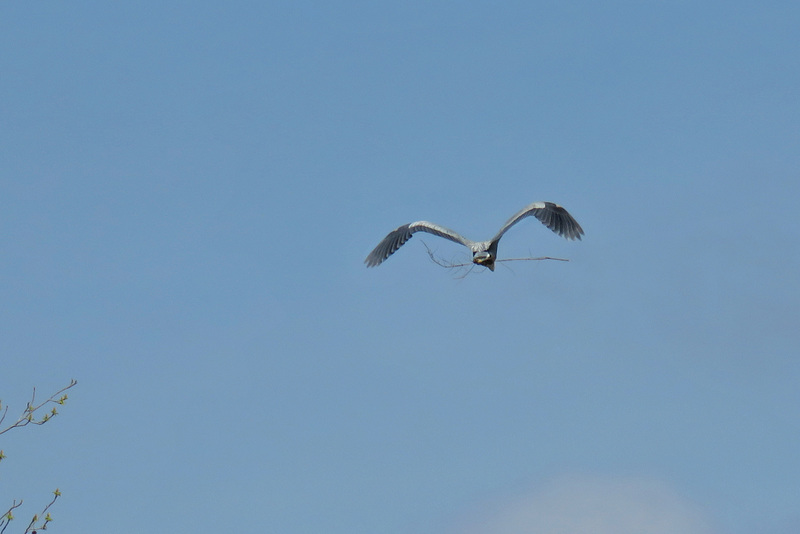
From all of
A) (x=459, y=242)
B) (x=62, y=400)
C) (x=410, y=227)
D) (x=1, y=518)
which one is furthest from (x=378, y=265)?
(x=1, y=518)

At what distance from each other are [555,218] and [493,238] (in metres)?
3.64

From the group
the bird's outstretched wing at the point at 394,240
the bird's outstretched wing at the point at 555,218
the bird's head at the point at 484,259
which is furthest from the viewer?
the bird's outstretched wing at the point at 394,240

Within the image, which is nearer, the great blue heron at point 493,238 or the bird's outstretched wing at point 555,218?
the great blue heron at point 493,238

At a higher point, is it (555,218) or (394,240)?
(394,240)

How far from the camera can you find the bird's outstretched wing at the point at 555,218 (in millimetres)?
28703

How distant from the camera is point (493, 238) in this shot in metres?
26.2

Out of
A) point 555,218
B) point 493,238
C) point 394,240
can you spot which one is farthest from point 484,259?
point 394,240

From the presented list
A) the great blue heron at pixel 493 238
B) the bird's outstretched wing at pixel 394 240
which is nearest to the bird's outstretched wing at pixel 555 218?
the great blue heron at pixel 493 238

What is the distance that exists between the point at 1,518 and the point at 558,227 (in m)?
18.9

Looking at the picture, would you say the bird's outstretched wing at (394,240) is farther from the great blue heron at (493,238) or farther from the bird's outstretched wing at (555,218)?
the bird's outstretched wing at (555,218)

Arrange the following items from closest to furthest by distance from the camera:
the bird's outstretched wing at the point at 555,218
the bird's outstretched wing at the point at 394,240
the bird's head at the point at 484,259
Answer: the bird's head at the point at 484,259, the bird's outstretched wing at the point at 555,218, the bird's outstretched wing at the point at 394,240

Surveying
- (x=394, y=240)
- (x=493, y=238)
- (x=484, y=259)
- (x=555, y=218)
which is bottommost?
(x=484, y=259)

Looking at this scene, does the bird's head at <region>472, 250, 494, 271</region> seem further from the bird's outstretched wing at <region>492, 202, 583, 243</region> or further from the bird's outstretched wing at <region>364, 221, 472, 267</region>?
the bird's outstretched wing at <region>364, 221, 472, 267</region>

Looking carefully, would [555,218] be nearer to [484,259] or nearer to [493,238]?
[493,238]
